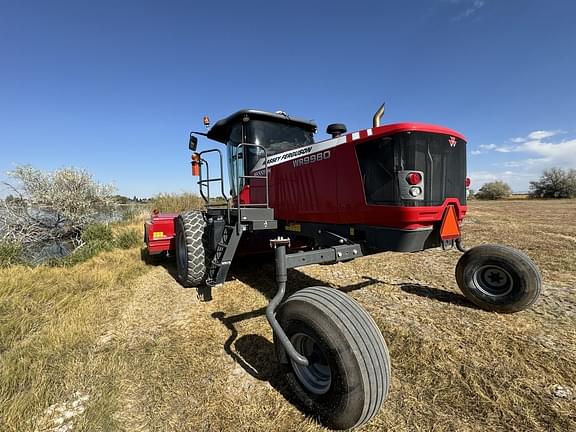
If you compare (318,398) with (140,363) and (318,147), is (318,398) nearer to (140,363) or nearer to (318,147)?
(140,363)

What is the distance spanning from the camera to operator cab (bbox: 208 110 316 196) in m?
4.34

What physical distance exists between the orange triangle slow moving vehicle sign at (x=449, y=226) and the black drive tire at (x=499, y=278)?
3.34 ft

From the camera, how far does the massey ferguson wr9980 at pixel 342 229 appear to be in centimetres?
172

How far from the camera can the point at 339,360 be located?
166 cm

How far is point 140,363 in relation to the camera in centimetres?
253

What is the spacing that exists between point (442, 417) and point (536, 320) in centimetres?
199

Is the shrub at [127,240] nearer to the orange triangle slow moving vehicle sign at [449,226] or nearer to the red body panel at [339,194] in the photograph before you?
the red body panel at [339,194]

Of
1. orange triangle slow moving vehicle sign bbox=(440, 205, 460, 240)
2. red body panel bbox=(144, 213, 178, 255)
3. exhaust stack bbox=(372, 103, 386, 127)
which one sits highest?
exhaust stack bbox=(372, 103, 386, 127)

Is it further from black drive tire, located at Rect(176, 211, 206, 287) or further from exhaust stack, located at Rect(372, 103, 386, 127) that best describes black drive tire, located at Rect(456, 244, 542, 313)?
black drive tire, located at Rect(176, 211, 206, 287)

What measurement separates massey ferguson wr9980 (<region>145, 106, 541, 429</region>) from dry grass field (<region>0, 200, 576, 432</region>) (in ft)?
1.03

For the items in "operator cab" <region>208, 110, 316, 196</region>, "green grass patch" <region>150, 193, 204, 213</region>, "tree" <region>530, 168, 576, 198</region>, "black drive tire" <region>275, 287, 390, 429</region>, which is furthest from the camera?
A: "tree" <region>530, 168, 576, 198</region>

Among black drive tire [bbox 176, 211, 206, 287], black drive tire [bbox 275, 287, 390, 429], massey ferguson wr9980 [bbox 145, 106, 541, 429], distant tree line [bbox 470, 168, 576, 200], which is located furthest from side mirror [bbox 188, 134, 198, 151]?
distant tree line [bbox 470, 168, 576, 200]

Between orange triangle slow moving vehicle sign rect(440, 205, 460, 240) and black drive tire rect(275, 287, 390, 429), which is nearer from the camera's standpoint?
black drive tire rect(275, 287, 390, 429)

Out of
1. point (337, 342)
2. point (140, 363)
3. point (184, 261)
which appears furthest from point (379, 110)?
point (184, 261)
